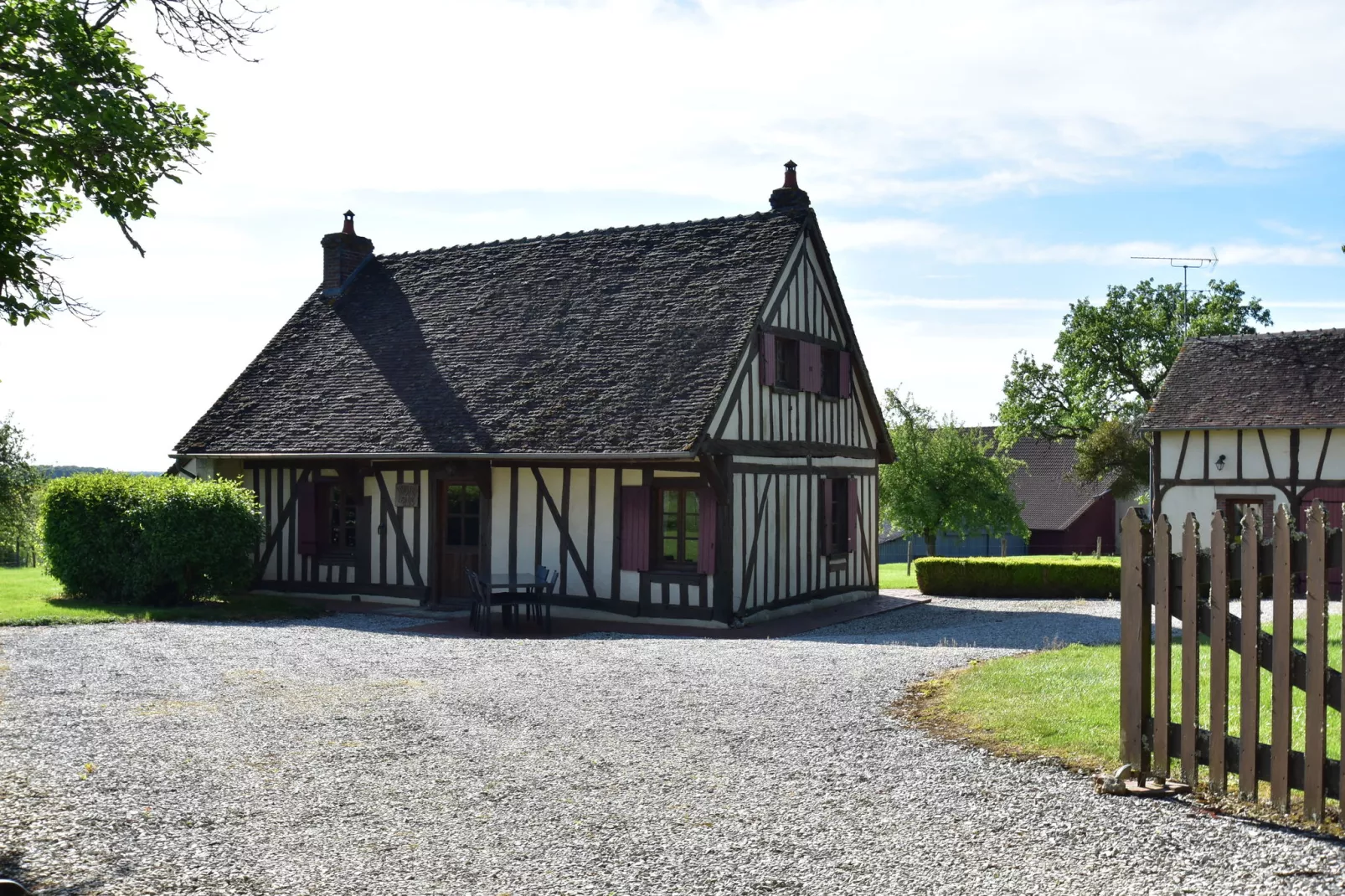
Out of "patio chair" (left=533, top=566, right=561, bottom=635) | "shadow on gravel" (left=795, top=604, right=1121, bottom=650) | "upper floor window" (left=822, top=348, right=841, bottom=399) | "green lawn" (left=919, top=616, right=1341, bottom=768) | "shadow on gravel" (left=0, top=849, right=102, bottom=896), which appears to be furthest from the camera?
"upper floor window" (left=822, top=348, right=841, bottom=399)

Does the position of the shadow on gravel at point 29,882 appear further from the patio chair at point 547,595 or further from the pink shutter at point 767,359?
the pink shutter at point 767,359

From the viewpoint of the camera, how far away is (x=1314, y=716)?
217 inches

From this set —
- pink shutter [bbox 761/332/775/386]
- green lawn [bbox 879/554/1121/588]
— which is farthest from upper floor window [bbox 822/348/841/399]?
green lawn [bbox 879/554/1121/588]

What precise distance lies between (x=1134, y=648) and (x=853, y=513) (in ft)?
45.1

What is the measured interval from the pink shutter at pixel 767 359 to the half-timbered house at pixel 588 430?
43 millimetres

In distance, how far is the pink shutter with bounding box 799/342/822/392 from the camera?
18.4 metres

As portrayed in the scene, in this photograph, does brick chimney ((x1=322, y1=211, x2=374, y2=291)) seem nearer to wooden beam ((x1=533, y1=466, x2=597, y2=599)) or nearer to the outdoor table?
wooden beam ((x1=533, y1=466, x2=597, y2=599))

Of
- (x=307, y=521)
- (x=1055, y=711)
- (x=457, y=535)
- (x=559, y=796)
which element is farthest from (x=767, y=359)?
(x=559, y=796)

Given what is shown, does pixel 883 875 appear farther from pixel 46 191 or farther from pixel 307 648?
pixel 307 648

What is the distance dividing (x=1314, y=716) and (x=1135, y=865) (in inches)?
44.3

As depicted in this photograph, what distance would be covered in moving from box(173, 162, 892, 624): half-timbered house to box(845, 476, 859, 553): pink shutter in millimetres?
65

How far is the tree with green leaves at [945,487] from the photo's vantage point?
3488 centimetres

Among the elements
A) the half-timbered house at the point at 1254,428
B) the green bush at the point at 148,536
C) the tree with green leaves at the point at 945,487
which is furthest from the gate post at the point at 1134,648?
the tree with green leaves at the point at 945,487

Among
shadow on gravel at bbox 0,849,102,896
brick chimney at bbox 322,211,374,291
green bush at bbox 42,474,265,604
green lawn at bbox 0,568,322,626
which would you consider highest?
brick chimney at bbox 322,211,374,291
